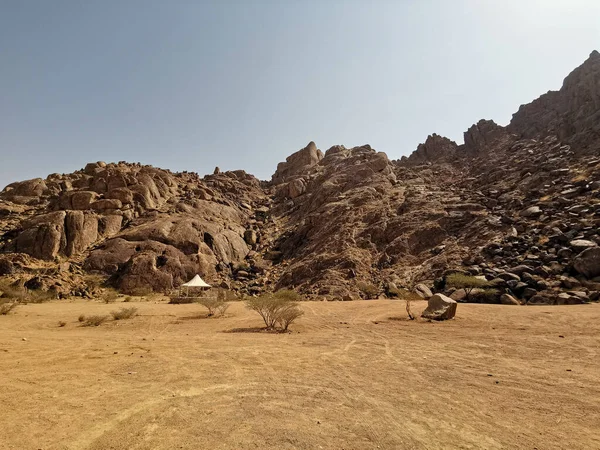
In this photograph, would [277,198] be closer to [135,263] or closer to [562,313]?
[135,263]

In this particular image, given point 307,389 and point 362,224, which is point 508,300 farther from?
point 362,224

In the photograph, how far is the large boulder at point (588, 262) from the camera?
65.2 feet

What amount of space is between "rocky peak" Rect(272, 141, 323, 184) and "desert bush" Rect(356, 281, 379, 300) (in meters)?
41.7

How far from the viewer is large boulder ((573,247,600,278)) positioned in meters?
19.9

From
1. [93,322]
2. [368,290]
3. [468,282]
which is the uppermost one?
[468,282]

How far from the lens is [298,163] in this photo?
7000 cm

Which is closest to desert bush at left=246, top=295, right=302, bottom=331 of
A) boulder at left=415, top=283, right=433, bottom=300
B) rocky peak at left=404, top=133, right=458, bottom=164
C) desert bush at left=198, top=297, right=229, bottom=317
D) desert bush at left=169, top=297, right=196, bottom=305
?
desert bush at left=198, top=297, right=229, bottom=317

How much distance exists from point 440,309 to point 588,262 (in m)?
12.1

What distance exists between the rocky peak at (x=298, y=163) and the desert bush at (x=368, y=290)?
4172 cm

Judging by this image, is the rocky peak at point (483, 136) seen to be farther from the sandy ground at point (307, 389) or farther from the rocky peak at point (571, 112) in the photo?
the sandy ground at point (307, 389)

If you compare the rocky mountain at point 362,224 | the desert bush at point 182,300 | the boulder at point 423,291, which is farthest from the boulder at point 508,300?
the desert bush at point 182,300

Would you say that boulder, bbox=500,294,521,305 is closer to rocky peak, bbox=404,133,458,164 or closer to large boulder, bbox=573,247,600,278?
large boulder, bbox=573,247,600,278

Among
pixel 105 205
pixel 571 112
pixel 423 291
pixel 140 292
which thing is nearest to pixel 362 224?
pixel 423 291

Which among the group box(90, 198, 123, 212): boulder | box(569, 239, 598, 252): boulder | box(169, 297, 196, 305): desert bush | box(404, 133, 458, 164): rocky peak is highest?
box(404, 133, 458, 164): rocky peak
